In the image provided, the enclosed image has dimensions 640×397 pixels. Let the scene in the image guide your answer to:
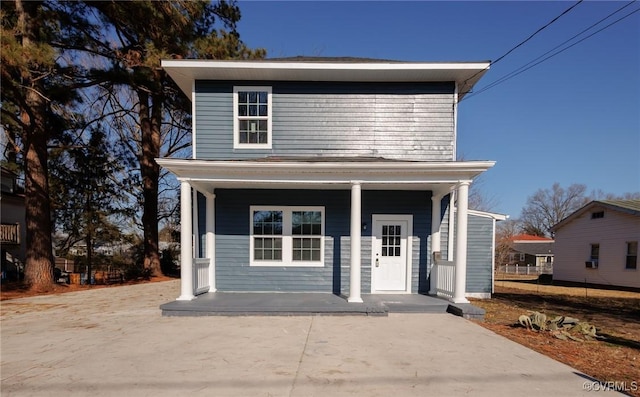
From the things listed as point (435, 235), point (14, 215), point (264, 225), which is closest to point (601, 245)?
point (435, 235)

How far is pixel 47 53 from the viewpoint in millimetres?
7266

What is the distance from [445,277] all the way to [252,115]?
6250 millimetres

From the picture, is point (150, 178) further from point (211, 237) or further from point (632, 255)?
point (632, 255)

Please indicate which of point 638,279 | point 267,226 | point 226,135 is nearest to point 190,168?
point 226,135

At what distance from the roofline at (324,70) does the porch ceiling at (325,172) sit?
103 inches

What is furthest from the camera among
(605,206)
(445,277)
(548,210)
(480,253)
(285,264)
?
(548,210)

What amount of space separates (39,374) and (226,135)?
5.76m

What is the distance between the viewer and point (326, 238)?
795 centimetres

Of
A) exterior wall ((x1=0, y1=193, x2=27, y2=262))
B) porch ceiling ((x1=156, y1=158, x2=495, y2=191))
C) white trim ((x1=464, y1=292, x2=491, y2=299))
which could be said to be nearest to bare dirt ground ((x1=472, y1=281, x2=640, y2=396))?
white trim ((x1=464, y1=292, x2=491, y2=299))

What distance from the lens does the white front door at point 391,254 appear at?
7930 millimetres

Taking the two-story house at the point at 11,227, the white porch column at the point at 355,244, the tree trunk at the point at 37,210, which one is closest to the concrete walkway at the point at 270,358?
the white porch column at the point at 355,244

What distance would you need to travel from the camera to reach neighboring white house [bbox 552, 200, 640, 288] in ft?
47.1

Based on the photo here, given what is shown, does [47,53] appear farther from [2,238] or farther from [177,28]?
[2,238]

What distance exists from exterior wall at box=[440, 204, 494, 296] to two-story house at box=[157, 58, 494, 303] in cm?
100
